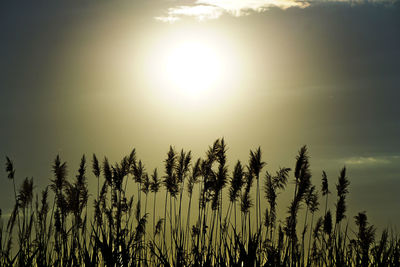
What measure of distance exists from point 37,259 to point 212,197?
11.8 ft

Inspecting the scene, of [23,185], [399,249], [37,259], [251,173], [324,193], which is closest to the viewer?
[37,259]

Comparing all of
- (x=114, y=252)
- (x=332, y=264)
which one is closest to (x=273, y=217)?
(x=332, y=264)

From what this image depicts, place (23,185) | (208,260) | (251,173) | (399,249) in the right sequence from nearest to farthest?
(208,260) → (399,249) → (251,173) → (23,185)

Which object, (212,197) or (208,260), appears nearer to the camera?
(208,260)

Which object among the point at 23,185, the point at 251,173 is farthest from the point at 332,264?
the point at 23,185

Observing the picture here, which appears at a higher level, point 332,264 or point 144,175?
point 144,175

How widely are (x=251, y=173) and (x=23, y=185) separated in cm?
492

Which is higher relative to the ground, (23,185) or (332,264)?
(23,185)

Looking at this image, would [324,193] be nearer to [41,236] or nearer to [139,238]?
[139,238]

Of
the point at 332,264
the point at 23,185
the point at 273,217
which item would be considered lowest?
the point at 332,264

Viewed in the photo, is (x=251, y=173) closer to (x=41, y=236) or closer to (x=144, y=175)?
(x=144, y=175)

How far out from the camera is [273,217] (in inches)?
417

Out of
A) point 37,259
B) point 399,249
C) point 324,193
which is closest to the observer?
point 37,259

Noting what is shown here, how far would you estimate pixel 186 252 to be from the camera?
350 inches
